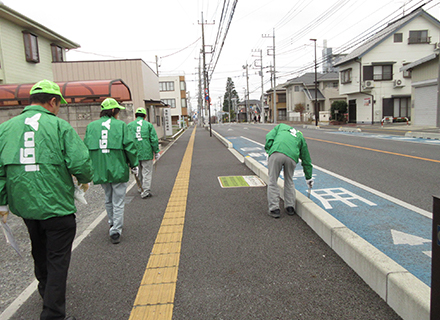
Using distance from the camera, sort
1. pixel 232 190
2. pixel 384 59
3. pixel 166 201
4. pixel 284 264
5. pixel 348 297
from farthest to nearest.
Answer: pixel 384 59 → pixel 232 190 → pixel 166 201 → pixel 284 264 → pixel 348 297

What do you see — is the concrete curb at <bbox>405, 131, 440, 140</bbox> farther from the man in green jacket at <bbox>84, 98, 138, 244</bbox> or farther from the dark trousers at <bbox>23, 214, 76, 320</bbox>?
the dark trousers at <bbox>23, 214, 76, 320</bbox>

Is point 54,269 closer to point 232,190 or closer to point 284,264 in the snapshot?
point 284,264

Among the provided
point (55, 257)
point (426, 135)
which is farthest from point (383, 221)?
point (426, 135)

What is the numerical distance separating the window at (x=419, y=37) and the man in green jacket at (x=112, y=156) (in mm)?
37709

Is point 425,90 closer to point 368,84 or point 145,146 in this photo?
point 368,84

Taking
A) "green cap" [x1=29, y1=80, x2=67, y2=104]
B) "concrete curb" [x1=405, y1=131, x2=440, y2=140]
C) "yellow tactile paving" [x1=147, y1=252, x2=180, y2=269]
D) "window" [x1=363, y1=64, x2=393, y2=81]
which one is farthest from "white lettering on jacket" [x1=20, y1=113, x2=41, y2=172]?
"window" [x1=363, y1=64, x2=393, y2=81]

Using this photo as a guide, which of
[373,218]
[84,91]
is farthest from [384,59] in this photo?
[373,218]

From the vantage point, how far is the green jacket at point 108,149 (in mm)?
4258

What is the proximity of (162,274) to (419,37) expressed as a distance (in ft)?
129

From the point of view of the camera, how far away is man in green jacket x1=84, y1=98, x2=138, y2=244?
4.27 m

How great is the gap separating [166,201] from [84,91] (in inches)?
327

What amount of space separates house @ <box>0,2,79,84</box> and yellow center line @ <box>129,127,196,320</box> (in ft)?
54.6


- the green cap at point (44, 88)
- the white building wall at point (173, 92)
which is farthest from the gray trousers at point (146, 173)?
the white building wall at point (173, 92)

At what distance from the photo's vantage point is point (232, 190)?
7.13 meters
